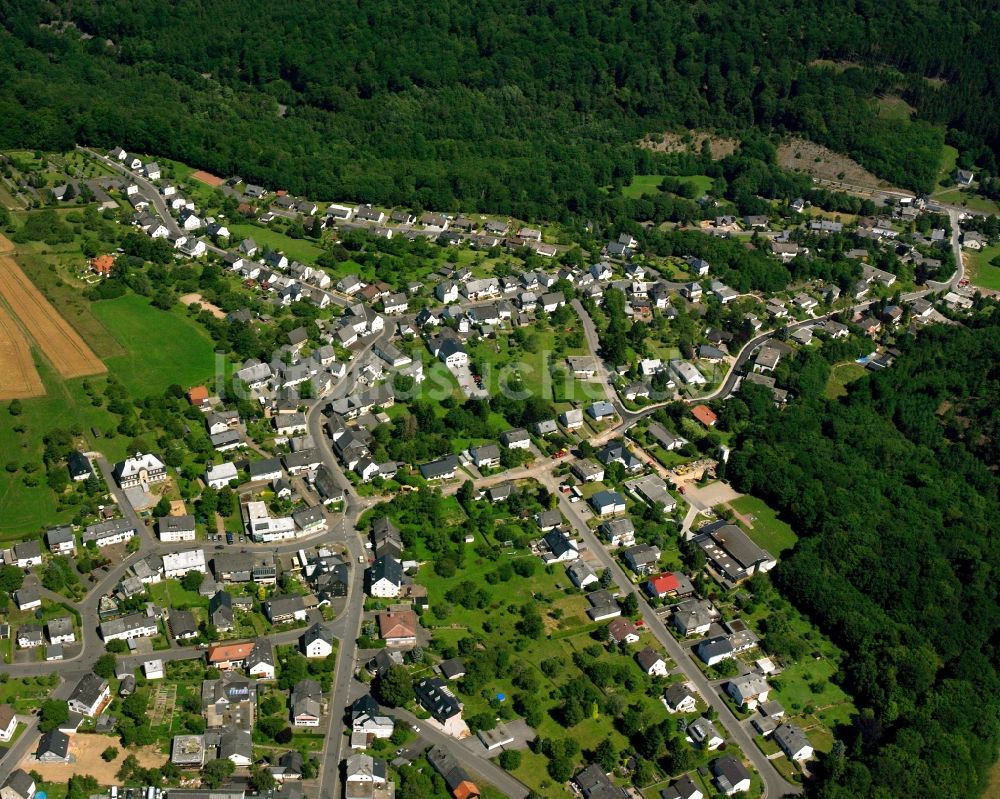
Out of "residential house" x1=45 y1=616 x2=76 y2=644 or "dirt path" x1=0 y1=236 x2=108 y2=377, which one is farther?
"dirt path" x1=0 y1=236 x2=108 y2=377

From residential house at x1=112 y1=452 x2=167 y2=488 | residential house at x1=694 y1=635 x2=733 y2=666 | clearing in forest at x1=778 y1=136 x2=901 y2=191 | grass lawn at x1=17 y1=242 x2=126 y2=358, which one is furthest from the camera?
clearing in forest at x1=778 y1=136 x2=901 y2=191

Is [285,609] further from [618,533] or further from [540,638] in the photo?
[618,533]

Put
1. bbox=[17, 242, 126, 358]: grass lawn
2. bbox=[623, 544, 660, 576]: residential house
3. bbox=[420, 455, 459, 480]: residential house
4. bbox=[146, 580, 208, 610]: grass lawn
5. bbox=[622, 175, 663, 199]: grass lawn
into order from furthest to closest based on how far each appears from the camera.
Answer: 1. bbox=[622, 175, 663, 199]: grass lawn
2. bbox=[17, 242, 126, 358]: grass lawn
3. bbox=[420, 455, 459, 480]: residential house
4. bbox=[623, 544, 660, 576]: residential house
5. bbox=[146, 580, 208, 610]: grass lawn

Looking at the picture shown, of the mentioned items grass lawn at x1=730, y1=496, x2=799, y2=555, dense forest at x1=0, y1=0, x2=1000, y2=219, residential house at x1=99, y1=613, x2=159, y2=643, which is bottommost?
grass lawn at x1=730, y1=496, x2=799, y2=555

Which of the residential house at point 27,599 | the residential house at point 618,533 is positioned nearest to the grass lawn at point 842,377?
the residential house at point 618,533

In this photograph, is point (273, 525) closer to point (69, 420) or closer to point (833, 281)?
point (69, 420)

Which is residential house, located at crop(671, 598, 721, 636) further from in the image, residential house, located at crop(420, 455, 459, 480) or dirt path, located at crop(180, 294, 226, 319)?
dirt path, located at crop(180, 294, 226, 319)

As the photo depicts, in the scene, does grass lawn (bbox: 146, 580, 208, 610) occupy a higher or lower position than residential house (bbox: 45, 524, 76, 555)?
lower

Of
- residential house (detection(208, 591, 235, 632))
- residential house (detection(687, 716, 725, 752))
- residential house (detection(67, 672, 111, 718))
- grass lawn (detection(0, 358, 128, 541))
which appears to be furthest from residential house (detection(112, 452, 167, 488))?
residential house (detection(687, 716, 725, 752))
